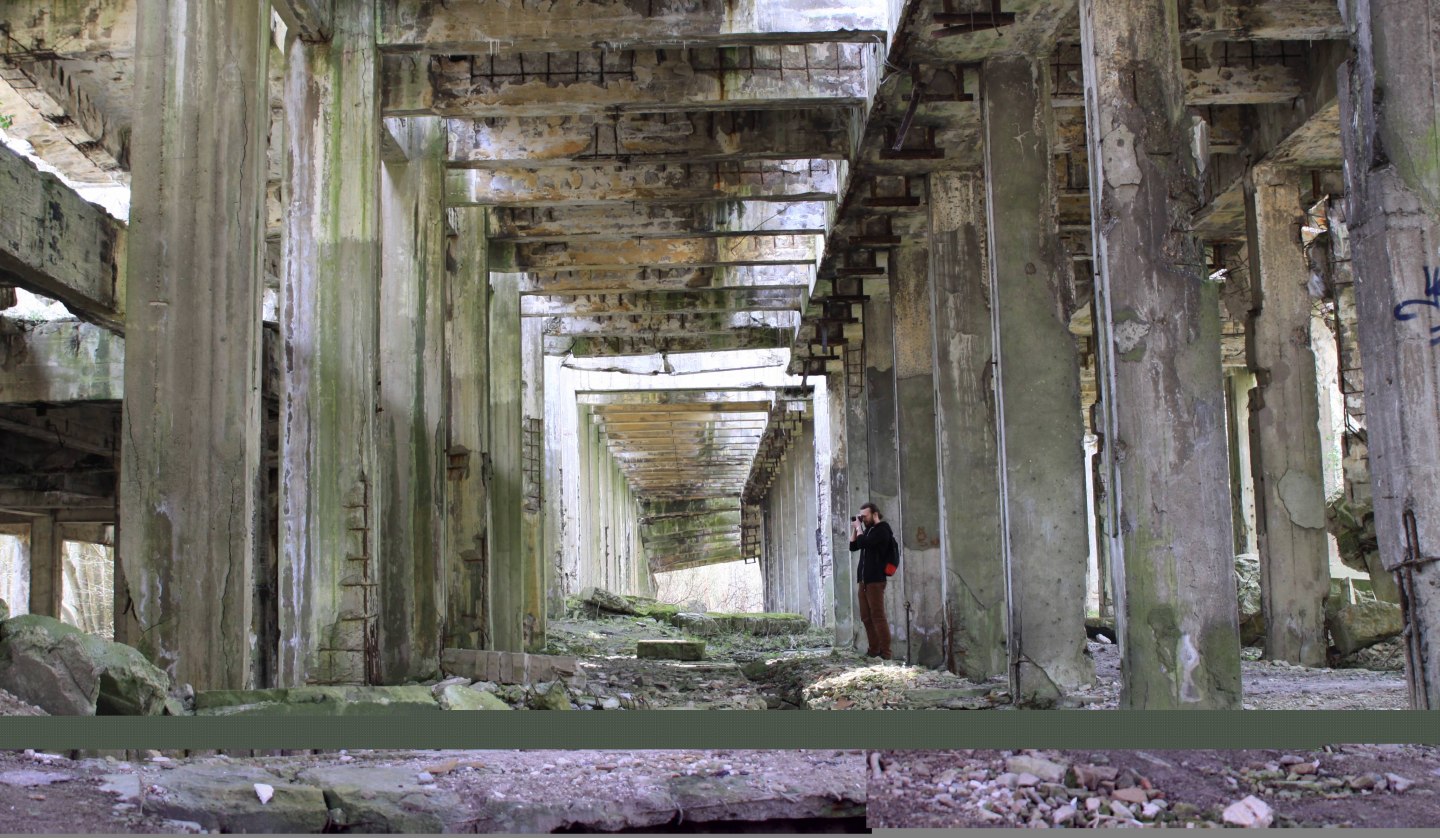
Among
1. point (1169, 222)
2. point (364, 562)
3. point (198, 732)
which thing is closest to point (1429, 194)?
point (1169, 222)

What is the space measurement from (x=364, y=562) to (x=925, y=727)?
7778 millimetres

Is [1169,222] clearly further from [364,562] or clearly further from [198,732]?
[364,562]

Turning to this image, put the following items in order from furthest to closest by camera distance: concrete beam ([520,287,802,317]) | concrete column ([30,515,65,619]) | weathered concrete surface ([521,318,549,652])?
concrete column ([30,515,65,619]) < concrete beam ([520,287,802,317]) < weathered concrete surface ([521,318,549,652])

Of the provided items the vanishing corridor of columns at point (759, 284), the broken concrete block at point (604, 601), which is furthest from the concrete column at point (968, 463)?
the broken concrete block at point (604, 601)

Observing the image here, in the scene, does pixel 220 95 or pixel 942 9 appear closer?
Result: pixel 220 95

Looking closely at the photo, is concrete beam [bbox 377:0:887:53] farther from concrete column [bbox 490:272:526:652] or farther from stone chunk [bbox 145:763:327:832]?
stone chunk [bbox 145:763:327:832]

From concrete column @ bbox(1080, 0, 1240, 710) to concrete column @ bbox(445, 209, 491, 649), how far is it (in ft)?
30.3

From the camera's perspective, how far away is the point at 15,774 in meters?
4.57

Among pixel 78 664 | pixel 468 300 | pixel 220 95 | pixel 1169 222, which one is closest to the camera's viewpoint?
pixel 78 664

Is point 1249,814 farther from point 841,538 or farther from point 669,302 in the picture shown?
point 669,302

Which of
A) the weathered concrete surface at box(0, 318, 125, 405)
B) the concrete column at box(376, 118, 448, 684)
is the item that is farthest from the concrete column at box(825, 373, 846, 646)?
the weathered concrete surface at box(0, 318, 125, 405)

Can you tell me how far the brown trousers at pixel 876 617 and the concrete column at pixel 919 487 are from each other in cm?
54

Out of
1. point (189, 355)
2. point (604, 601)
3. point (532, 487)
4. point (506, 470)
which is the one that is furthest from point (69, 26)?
point (604, 601)

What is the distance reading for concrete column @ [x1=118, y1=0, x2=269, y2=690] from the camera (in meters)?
7.52
